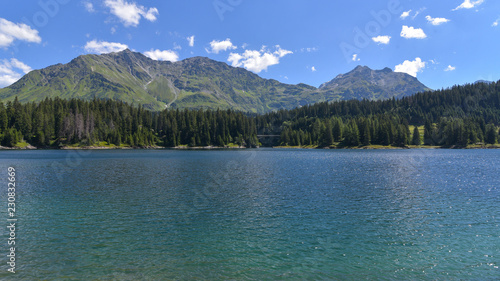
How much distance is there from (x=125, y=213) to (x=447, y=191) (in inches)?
1913

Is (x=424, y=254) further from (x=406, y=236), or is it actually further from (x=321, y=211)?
(x=321, y=211)

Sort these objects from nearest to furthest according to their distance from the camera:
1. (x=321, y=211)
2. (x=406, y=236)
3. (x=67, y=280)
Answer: (x=67, y=280) → (x=406, y=236) → (x=321, y=211)

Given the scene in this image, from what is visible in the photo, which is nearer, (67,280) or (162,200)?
(67,280)

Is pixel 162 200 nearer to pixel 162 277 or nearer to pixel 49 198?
pixel 49 198

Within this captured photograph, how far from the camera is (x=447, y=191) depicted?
45.0m

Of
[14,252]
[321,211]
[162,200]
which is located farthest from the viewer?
[162,200]

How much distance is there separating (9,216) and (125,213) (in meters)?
12.3

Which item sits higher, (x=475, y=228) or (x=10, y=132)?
(x=10, y=132)

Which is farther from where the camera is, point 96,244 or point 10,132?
point 10,132

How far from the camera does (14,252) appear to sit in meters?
20.5

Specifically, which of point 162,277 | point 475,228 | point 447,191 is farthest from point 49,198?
point 447,191

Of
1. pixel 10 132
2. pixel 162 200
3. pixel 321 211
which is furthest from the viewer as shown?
pixel 10 132

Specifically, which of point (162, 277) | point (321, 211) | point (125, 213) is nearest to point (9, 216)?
point (125, 213)

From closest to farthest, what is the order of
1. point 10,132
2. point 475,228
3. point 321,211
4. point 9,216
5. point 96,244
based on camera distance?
point 96,244
point 475,228
point 9,216
point 321,211
point 10,132
